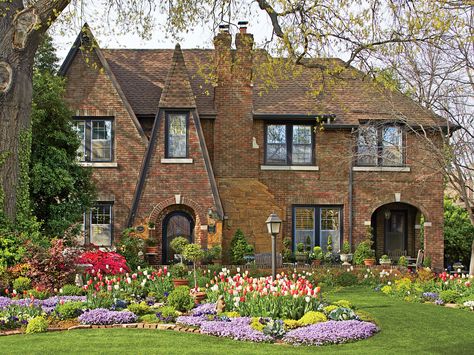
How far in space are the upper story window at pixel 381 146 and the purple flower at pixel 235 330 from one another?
56.3 ft

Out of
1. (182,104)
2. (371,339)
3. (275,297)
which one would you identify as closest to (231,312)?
(275,297)

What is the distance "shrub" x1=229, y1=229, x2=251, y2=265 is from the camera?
26.7m

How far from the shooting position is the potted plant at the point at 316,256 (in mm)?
27453

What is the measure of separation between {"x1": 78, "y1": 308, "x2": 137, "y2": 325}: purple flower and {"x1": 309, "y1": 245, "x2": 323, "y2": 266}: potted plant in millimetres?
14785

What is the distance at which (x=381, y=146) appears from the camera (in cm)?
2934

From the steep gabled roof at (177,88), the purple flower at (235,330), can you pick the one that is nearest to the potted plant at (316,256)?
the steep gabled roof at (177,88)

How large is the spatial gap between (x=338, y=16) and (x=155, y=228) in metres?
12.1

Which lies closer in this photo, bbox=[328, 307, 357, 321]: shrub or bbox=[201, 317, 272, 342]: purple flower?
bbox=[201, 317, 272, 342]: purple flower

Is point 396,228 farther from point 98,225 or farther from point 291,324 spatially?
point 291,324

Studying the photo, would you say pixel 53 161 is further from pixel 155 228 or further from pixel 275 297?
pixel 275 297

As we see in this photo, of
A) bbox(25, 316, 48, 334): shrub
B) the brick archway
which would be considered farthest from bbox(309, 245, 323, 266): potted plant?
bbox(25, 316, 48, 334): shrub

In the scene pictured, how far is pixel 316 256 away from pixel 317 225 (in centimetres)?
182

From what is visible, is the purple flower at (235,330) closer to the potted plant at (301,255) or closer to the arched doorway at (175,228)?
the arched doorway at (175,228)

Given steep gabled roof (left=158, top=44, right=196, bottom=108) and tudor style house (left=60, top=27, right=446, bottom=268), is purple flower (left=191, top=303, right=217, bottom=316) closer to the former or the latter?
tudor style house (left=60, top=27, right=446, bottom=268)
